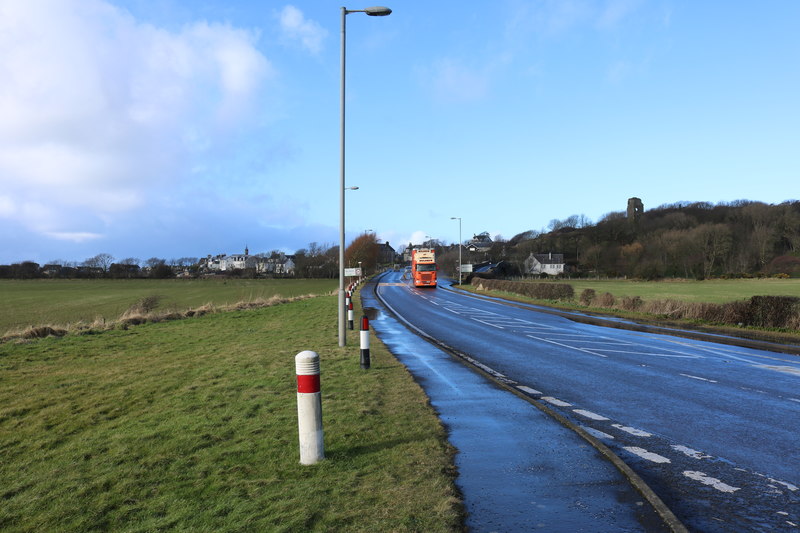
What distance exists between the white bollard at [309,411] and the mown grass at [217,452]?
164 millimetres

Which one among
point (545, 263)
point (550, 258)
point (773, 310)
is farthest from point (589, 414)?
point (550, 258)

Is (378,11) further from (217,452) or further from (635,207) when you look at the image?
(635,207)

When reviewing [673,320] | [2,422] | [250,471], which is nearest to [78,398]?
[2,422]

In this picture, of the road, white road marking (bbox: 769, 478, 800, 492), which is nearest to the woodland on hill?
the road

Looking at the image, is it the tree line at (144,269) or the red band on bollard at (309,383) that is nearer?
the red band on bollard at (309,383)

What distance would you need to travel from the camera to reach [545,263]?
13325 cm

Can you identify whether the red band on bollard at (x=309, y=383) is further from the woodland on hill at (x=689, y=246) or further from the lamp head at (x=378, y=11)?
the woodland on hill at (x=689, y=246)

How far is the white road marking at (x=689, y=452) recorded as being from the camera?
5.24m

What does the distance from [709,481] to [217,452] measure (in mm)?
4775

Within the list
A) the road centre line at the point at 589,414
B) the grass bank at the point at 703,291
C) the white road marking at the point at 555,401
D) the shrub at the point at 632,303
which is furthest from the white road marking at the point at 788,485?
the grass bank at the point at 703,291

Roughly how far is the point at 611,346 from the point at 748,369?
394 cm

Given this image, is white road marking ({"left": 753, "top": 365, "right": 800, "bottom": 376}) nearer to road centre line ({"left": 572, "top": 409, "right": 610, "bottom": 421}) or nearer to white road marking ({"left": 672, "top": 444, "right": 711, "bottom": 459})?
road centre line ({"left": 572, "top": 409, "right": 610, "bottom": 421})

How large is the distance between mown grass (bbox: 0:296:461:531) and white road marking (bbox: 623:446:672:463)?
2015mm

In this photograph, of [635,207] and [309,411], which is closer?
[309,411]
